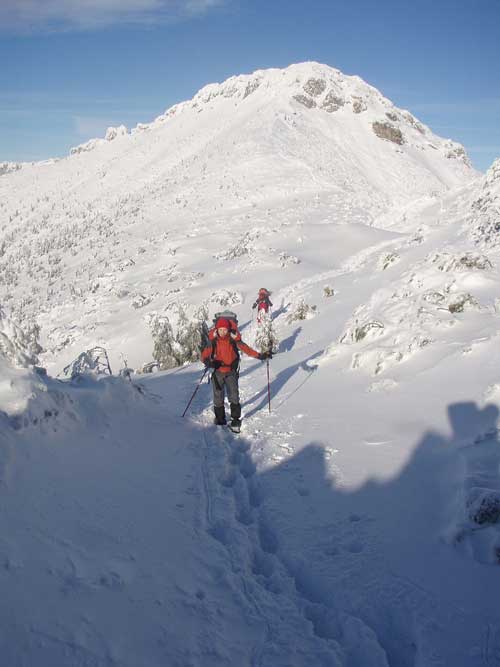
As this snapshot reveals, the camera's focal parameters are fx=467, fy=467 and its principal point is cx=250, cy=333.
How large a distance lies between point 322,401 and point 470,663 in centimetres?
528

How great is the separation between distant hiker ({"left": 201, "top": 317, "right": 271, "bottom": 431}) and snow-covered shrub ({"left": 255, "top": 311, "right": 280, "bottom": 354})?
20.7 feet

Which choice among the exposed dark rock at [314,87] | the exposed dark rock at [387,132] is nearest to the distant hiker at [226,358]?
the exposed dark rock at [387,132]

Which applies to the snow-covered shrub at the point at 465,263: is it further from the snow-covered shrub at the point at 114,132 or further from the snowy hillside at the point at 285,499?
the snow-covered shrub at the point at 114,132

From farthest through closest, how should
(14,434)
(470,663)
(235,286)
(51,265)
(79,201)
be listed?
(79,201) < (51,265) < (235,286) < (14,434) < (470,663)

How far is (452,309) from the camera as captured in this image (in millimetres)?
9375

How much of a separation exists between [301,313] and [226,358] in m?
9.44

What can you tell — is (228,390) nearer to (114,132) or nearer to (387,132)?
(387,132)

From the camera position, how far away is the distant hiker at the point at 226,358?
731 centimetres

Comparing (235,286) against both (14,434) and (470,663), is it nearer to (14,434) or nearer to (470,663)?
(14,434)

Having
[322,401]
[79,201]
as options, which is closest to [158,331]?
[322,401]

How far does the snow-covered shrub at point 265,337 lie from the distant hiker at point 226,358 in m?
6.30

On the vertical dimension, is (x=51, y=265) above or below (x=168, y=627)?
above

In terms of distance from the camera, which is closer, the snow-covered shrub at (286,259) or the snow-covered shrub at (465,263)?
the snow-covered shrub at (465,263)

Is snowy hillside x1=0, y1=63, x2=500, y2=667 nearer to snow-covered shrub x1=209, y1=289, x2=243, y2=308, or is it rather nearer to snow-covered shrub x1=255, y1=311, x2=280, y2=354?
snow-covered shrub x1=255, y1=311, x2=280, y2=354
